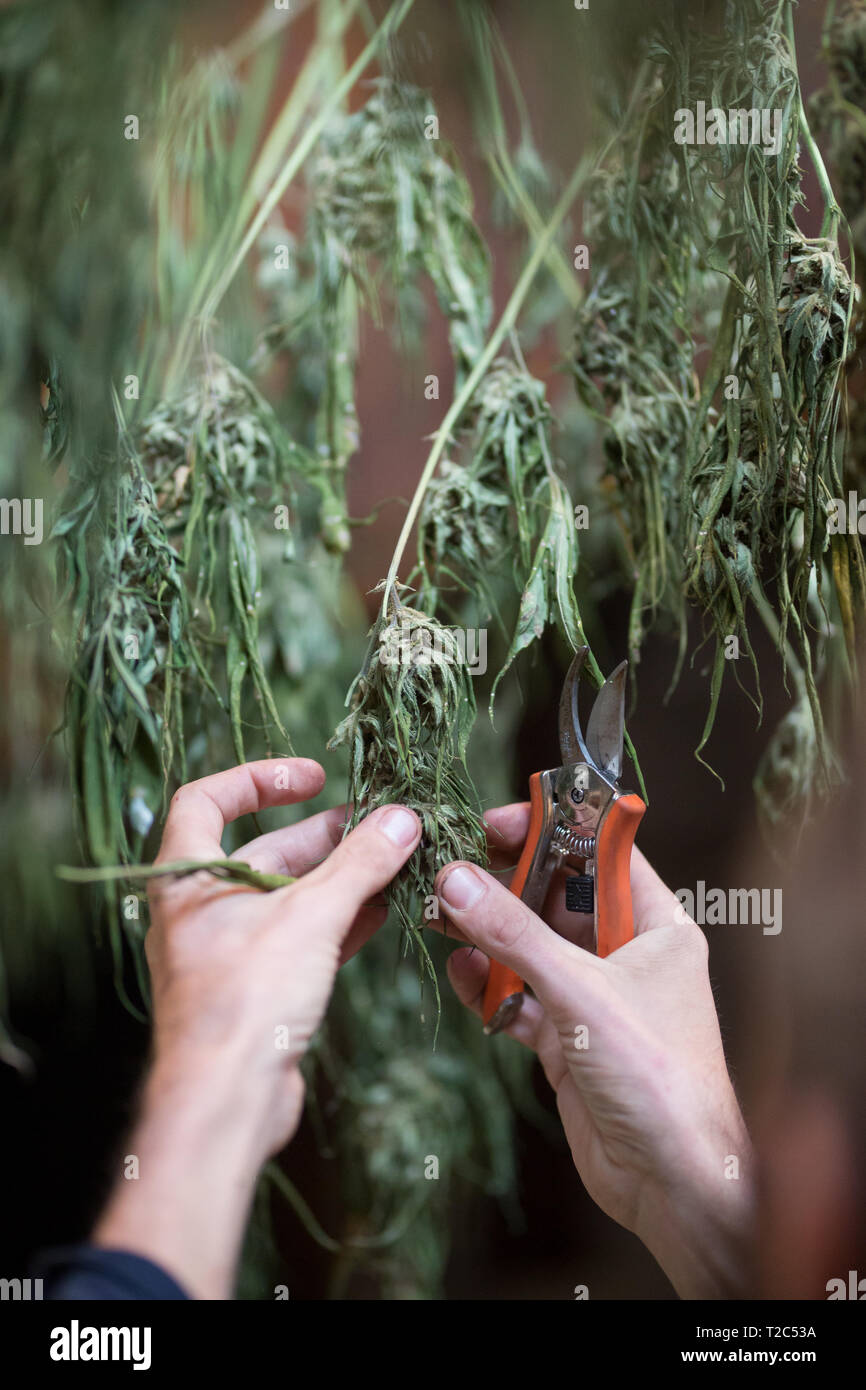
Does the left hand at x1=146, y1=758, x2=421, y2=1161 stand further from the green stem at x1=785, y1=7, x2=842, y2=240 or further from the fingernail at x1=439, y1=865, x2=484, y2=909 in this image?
the green stem at x1=785, y1=7, x2=842, y2=240

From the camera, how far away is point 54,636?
Result: 2.36 feet

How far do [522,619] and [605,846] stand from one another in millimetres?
178

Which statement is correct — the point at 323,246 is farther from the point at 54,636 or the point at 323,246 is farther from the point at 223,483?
the point at 54,636

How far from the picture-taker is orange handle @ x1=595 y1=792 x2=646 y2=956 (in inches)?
25.7

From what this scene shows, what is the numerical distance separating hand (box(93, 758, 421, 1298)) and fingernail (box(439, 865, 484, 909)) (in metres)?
0.04

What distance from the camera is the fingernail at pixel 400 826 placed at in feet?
1.99

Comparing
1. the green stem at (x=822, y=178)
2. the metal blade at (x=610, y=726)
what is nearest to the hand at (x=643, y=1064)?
the metal blade at (x=610, y=726)

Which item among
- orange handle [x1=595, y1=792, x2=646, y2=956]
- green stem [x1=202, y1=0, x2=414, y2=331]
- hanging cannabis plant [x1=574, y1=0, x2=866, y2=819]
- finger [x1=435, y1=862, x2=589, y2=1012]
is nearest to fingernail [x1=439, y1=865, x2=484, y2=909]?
finger [x1=435, y1=862, x2=589, y2=1012]

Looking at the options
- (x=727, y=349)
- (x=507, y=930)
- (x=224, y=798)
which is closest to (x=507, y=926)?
(x=507, y=930)

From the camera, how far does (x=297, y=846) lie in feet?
2.35

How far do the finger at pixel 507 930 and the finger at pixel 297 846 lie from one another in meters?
0.14

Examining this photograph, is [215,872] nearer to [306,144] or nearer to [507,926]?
[507,926]

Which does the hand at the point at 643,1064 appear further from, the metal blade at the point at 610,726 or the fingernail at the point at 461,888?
the metal blade at the point at 610,726

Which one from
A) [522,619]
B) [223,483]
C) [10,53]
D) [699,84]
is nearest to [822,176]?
[699,84]
